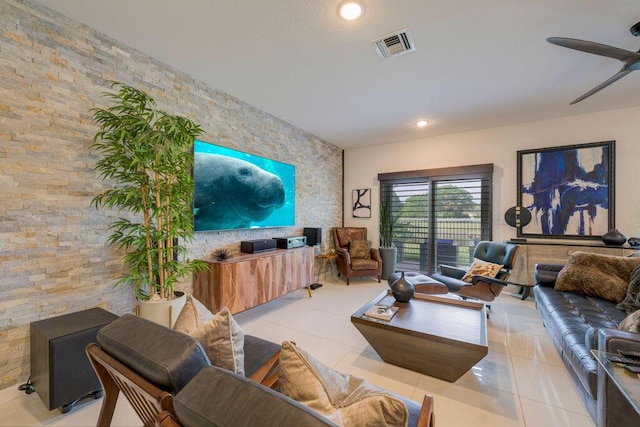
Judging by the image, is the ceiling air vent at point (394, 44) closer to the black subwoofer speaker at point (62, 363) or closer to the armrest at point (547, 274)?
the armrest at point (547, 274)

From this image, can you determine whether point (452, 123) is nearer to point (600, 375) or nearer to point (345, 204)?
point (345, 204)

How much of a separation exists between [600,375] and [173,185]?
9.89ft

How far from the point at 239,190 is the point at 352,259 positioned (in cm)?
262

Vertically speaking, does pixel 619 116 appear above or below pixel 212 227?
above

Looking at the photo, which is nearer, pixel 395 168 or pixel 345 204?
pixel 395 168

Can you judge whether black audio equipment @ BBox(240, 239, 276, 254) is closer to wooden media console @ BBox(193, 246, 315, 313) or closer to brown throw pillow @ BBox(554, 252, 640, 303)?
wooden media console @ BBox(193, 246, 315, 313)

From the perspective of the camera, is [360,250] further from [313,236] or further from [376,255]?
[313,236]

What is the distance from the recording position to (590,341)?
5.57 ft

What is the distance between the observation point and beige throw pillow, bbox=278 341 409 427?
2.38 feet

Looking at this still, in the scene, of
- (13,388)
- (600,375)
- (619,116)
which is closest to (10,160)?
(13,388)

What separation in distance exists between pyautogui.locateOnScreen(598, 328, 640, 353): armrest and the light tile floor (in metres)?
0.56

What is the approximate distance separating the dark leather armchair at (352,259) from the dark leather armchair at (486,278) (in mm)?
1270

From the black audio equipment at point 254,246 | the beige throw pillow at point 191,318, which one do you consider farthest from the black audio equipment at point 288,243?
the beige throw pillow at point 191,318

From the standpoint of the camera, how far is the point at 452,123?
4.31 m
